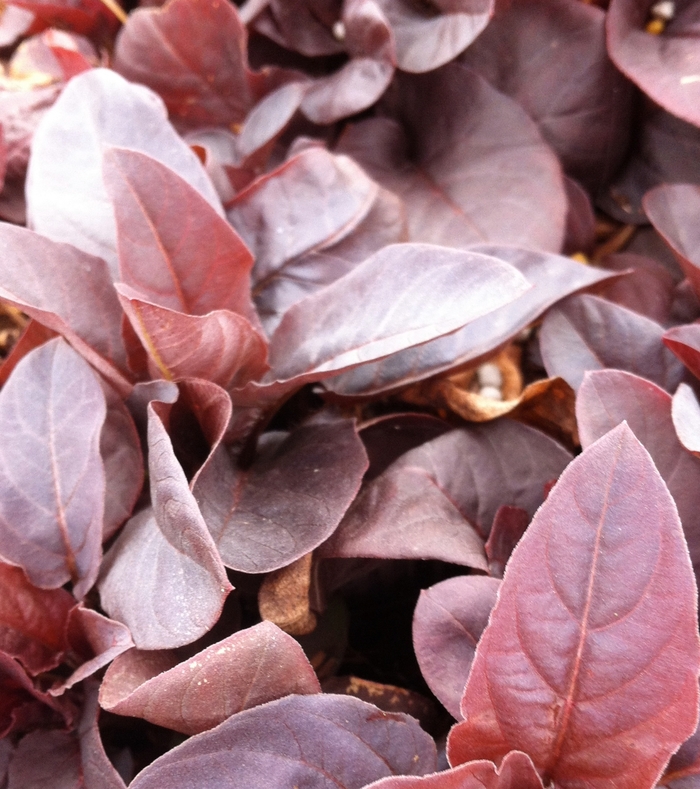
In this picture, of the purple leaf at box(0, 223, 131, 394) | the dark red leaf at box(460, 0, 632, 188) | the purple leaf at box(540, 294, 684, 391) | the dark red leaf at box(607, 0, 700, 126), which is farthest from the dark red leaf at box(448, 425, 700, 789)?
the dark red leaf at box(460, 0, 632, 188)

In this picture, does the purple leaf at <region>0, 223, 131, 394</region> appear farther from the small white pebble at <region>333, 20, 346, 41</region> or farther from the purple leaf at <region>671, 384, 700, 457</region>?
the small white pebble at <region>333, 20, 346, 41</region>

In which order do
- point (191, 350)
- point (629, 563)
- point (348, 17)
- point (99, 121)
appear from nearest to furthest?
point (629, 563)
point (191, 350)
point (99, 121)
point (348, 17)

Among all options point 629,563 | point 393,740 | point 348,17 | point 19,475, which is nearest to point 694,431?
point 629,563

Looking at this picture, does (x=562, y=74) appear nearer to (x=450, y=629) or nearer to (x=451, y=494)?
(x=451, y=494)

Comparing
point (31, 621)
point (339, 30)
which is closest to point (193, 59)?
point (339, 30)

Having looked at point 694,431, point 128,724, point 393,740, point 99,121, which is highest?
point 99,121

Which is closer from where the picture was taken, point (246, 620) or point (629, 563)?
point (629, 563)

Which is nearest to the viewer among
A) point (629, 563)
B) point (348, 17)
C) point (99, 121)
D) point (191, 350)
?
point (629, 563)

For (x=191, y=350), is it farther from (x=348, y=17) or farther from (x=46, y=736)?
(x=348, y=17)

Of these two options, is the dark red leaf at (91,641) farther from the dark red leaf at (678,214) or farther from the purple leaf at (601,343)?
the dark red leaf at (678,214)
